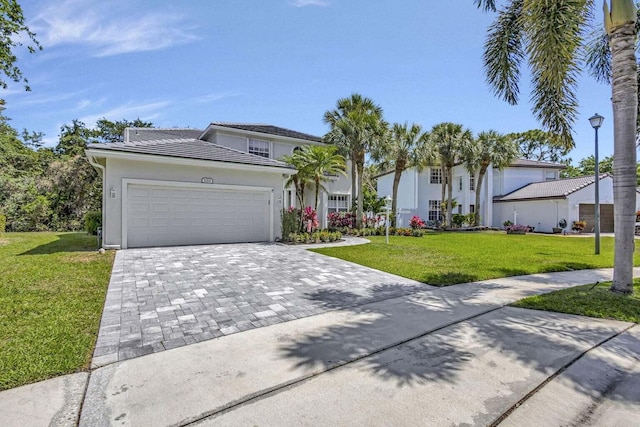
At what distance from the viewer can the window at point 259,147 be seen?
18.9m

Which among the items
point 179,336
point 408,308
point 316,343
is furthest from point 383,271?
point 179,336

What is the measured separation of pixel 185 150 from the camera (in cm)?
1267

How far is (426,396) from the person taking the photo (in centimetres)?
271

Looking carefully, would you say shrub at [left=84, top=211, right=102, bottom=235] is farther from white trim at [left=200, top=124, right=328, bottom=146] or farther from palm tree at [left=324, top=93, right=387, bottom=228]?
palm tree at [left=324, top=93, right=387, bottom=228]

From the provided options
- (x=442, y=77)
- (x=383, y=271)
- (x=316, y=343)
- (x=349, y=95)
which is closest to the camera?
(x=316, y=343)

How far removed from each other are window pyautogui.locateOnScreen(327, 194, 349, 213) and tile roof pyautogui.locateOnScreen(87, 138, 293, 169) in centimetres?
775

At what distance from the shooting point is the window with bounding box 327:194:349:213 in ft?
69.9

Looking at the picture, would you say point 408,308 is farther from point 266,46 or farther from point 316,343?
point 266,46

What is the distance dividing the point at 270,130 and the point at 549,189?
23.9m

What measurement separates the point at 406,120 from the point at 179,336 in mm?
21173

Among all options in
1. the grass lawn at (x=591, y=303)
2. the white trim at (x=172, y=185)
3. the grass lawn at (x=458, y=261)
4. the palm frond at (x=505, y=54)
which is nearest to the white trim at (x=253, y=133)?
the white trim at (x=172, y=185)

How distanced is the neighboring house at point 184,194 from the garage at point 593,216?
2435cm

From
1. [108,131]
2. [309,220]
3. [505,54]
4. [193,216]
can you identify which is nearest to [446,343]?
[505,54]

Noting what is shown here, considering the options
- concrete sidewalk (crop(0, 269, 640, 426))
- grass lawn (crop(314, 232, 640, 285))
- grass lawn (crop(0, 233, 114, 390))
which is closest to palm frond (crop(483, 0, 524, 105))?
grass lawn (crop(314, 232, 640, 285))
